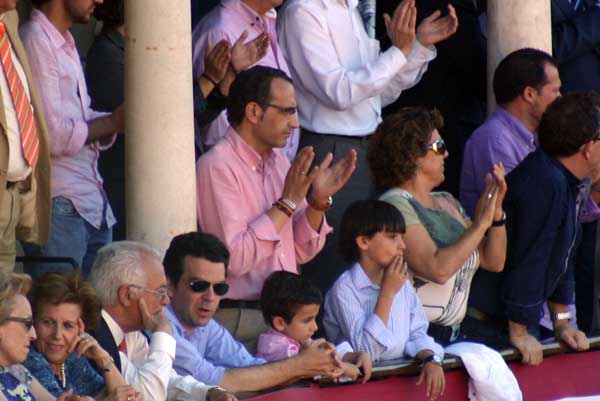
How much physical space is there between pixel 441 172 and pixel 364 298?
0.84 metres

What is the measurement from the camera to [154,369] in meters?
6.81

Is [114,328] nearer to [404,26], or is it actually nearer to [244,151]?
[244,151]

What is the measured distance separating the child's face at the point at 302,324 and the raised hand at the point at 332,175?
2.10ft

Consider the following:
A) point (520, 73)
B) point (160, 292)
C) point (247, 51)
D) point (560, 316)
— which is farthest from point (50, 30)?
point (560, 316)

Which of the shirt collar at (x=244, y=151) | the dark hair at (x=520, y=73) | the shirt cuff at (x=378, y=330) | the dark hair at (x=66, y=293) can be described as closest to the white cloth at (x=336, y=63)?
the dark hair at (x=520, y=73)

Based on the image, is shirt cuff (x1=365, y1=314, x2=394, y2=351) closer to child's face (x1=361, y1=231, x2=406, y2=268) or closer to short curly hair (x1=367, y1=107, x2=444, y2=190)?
child's face (x1=361, y1=231, x2=406, y2=268)

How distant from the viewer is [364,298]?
8.03 meters

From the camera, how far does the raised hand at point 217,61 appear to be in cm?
820

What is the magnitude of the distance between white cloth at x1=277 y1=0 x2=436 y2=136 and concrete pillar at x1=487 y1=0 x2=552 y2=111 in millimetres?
616

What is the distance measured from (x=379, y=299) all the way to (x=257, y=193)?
2.38 ft

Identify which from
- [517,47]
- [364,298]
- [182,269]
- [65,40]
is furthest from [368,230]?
[517,47]

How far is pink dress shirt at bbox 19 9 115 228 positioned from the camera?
25.4 feet

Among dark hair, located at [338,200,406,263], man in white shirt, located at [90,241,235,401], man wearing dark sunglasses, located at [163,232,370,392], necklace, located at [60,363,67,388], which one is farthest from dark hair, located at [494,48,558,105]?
necklace, located at [60,363,67,388]

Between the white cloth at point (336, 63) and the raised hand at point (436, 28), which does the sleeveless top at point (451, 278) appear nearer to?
the white cloth at point (336, 63)
